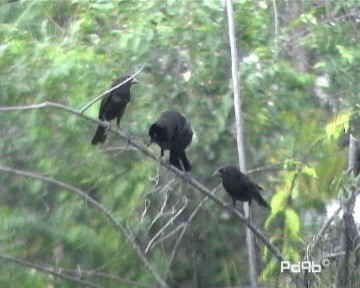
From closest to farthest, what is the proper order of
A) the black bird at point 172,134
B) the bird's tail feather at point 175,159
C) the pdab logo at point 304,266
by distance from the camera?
the pdab logo at point 304,266, the black bird at point 172,134, the bird's tail feather at point 175,159

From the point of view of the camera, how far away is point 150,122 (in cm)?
675

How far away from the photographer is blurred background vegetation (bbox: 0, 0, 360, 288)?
20.9ft

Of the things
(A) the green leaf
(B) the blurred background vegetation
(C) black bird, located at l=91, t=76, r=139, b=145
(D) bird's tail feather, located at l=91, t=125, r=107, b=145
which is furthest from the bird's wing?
(A) the green leaf

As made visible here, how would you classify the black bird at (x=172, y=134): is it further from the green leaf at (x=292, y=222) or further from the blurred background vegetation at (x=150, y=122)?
the green leaf at (x=292, y=222)

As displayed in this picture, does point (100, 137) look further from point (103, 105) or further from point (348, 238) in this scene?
point (348, 238)

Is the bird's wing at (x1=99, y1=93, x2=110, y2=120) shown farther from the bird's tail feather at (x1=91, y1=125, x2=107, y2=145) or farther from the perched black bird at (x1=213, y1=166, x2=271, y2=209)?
the perched black bird at (x1=213, y1=166, x2=271, y2=209)

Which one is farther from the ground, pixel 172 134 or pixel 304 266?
pixel 172 134

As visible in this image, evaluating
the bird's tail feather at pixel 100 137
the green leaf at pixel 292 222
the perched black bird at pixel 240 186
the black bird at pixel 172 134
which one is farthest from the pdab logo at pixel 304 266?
the bird's tail feather at pixel 100 137

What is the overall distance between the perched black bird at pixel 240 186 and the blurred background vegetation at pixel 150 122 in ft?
0.78

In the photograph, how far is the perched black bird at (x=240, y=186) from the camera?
579 cm

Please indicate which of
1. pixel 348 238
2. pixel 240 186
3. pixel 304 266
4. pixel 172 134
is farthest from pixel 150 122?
pixel 348 238

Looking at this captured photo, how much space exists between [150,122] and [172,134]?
3.37 feet

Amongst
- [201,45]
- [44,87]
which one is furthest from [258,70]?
[44,87]

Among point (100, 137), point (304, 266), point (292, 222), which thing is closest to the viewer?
point (304, 266)
